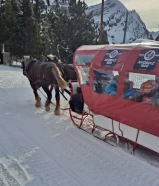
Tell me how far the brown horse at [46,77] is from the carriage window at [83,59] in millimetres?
1073

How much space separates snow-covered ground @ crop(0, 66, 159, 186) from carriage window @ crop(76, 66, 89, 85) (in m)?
1.09

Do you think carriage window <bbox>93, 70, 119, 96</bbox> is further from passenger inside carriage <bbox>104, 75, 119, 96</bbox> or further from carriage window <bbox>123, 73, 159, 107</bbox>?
carriage window <bbox>123, 73, 159, 107</bbox>

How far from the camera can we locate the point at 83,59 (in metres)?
5.74

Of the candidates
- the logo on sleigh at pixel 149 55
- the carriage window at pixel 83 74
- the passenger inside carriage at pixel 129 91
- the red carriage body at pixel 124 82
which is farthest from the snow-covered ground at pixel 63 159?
the logo on sleigh at pixel 149 55

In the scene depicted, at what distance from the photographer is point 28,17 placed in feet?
A: 78.9

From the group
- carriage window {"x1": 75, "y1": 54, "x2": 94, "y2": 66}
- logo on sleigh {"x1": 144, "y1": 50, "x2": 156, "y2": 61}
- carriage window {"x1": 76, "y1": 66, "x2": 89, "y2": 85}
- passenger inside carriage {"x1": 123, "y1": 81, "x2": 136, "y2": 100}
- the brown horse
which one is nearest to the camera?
logo on sleigh {"x1": 144, "y1": 50, "x2": 156, "y2": 61}

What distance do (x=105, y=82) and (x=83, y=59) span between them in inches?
37.2

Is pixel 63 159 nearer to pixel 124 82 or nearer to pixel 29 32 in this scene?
pixel 124 82

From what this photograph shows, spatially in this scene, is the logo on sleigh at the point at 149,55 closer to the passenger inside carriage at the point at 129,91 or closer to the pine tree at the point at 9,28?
the passenger inside carriage at the point at 129,91

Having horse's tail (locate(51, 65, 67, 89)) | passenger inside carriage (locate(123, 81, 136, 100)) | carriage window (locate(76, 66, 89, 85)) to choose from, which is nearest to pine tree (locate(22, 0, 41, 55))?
horse's tail (locate(51, 65, 67, 89))

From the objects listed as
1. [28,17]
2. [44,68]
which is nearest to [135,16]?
[28,17]

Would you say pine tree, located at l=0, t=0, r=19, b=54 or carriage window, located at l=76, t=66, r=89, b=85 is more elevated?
pine tree, located at l=0, t=0, r=19, b=54

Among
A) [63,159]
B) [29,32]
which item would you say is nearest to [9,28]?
[29,32]

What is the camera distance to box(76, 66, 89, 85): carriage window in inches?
222
